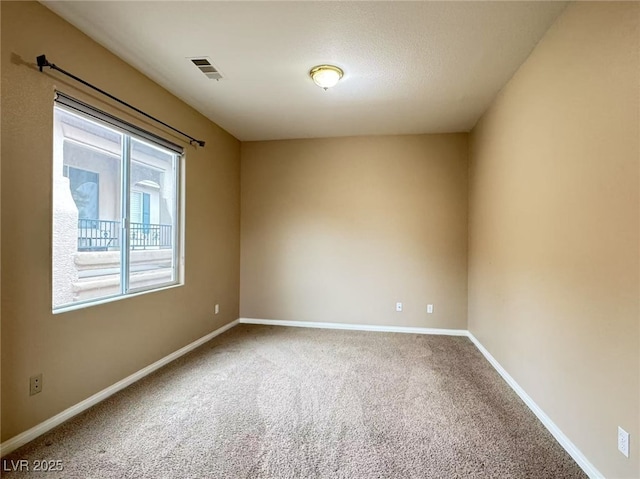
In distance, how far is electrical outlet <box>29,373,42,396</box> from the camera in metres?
1.89

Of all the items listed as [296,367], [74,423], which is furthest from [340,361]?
[74,423]

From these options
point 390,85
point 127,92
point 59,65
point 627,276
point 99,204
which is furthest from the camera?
point 390,85

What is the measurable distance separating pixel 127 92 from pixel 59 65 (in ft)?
1.83

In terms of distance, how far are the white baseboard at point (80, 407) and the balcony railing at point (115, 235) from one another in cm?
110

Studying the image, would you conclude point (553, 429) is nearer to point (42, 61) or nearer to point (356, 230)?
point (356, 230)

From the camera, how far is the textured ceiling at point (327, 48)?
198 centimetres

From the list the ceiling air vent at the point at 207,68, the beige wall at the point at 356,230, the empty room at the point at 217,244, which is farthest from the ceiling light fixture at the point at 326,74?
the beige wall at the point at 356,230

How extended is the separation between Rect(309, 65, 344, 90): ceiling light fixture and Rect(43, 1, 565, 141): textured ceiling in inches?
2.3

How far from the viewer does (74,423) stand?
2.07 m

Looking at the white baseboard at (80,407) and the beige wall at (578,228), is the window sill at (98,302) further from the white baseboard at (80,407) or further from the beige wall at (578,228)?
the beige wall at (578,228)

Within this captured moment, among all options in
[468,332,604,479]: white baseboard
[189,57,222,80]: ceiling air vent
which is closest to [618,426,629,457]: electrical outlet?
[468,332,604,479]: white baseboard

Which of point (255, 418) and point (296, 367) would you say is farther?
point (296, 367)

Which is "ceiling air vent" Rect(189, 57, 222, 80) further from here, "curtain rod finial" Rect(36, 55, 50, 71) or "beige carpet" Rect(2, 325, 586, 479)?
"beige carpet" Rect(2, 325, 586, 479)

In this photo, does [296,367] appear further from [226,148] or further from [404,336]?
[226,148]
